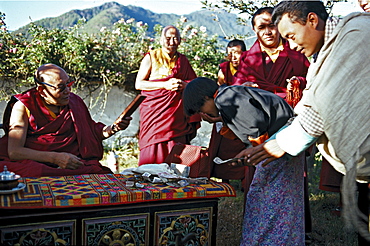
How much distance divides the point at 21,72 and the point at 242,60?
4.25 metres

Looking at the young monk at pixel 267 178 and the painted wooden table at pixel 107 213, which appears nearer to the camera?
the painted wooden table at pixel 107 213

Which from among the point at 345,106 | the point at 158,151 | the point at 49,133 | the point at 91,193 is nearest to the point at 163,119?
the point at 158,151

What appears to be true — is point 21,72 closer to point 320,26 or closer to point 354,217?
point 320,26

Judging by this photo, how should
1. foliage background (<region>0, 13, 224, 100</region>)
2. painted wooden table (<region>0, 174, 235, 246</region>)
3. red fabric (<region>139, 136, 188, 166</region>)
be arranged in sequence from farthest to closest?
foliage background (<region>0, 13, 224, 100</region>) → red fabric (<region>139, 136, 188, 166</region>) → painted wooden table (<region>0, 174, 235, 246</region>)

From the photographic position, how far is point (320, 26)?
1.99m

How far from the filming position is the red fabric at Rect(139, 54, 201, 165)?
15.0ft

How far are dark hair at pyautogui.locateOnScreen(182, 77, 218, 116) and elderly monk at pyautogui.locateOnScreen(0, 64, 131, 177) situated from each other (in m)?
0.95

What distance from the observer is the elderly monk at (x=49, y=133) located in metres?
3.03

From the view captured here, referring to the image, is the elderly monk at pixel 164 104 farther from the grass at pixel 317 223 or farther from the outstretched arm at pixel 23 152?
the outstretched arm at pixel 23 152

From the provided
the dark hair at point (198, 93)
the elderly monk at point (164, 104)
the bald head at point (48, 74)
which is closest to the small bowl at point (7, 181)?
the dark hair at point (198, 93)

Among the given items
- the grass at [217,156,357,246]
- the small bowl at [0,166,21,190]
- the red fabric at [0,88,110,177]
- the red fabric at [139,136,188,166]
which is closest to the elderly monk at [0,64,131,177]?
the red fabric at [0,88,110,177]

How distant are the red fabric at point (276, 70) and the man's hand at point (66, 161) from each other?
178 centimetres

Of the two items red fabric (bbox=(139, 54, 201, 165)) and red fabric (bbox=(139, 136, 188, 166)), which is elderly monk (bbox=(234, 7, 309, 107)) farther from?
red fabric (bbox=(139, 136, 188, 166))

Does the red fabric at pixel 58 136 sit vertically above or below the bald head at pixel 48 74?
below
